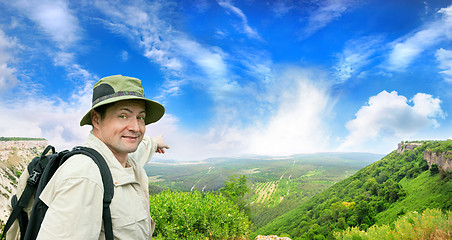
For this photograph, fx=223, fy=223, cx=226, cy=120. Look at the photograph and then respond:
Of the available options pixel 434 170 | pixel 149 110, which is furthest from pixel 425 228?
pixel 434 170

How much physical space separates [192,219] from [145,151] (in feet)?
9.01

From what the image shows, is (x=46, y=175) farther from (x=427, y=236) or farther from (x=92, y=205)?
(x=427, y=236)

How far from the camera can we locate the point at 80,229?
134cm

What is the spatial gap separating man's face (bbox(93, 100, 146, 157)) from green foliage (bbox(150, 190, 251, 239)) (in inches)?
145

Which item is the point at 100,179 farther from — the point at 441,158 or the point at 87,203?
the point at 441,158

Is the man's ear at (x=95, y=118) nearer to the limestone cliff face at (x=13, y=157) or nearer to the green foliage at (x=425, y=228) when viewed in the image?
the green foliage at (x=425, y=228)

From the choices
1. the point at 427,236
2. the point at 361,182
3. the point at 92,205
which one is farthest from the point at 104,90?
the point at 361,182

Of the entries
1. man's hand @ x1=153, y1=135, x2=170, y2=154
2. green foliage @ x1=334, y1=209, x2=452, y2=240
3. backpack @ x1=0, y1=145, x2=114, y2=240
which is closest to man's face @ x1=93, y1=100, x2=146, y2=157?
backpack @ x1=0, y1=145, x2=114, y2=240

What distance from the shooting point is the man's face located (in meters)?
1.96

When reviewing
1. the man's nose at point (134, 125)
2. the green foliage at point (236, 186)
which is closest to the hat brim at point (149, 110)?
the man's nose at point (134, 125)

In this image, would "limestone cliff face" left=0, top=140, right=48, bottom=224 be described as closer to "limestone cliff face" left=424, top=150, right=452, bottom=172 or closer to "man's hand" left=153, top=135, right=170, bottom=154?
"man's hand" left=153, top=135, right=170, bottom=154

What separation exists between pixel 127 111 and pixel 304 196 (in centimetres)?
7054

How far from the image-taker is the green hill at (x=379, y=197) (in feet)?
58.1

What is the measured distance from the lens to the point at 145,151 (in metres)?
3.50
